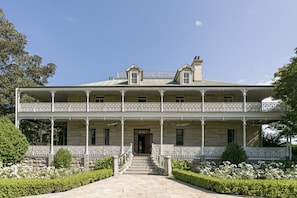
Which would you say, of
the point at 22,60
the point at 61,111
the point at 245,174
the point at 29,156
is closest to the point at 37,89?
the point at 61,111

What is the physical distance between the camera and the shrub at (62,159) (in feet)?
60.9

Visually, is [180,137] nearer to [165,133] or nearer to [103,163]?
[165,133]

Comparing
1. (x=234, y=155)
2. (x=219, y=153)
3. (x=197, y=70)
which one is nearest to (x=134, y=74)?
(x=197, y=70)

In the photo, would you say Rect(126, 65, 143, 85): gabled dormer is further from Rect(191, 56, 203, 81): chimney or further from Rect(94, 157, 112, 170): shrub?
Rect(94, 157, 112, 170): shrub

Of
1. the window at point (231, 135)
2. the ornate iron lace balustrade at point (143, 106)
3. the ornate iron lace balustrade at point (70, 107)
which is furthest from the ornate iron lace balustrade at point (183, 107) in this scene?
the ornate iron lace balustrade at point (70, 107)

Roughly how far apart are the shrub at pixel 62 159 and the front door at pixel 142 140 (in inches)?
252

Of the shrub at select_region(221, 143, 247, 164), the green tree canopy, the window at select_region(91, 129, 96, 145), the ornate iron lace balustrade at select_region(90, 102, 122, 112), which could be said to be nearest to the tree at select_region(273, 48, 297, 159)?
the green tree canopy

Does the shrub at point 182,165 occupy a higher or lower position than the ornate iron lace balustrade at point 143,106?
lower

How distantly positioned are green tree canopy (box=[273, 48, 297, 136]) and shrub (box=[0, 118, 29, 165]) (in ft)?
60.8

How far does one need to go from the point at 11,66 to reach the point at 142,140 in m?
17.8

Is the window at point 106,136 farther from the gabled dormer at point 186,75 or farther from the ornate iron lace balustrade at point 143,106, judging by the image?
the gabled dormer at point 186,75

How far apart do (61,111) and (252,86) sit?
15.1 metres

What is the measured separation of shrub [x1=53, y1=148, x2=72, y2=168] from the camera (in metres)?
18.6

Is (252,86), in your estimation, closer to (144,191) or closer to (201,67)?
(201,67)
